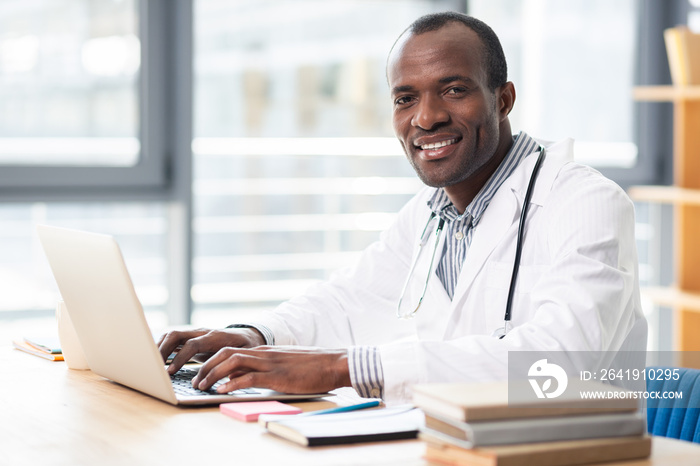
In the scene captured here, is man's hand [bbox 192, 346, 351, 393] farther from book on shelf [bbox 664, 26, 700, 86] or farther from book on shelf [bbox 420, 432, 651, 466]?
book on shelf [bbox 664, 26, 700, 86]

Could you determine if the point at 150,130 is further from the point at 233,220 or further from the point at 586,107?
the point at 586,107


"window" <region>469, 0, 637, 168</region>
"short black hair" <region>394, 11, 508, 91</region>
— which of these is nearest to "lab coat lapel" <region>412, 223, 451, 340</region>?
"short black hair" <region>394, 11, 508, 91</region>

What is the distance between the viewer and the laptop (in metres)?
1.18

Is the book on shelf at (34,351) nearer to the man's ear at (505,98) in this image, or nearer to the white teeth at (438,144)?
the white teeth at (438,144)

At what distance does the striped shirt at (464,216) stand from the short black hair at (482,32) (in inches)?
5.0

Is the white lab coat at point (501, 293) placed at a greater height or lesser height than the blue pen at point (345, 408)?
greater

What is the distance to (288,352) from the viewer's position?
4.18ft

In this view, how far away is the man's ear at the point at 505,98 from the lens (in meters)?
1.73

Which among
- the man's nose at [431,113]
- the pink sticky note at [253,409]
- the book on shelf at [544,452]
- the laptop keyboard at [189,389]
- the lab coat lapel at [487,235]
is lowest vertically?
the laptop keyboard at [189,389]

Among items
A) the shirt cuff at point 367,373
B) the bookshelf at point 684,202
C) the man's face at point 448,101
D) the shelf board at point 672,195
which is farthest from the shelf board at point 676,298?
the shirt cuff at point 367,373

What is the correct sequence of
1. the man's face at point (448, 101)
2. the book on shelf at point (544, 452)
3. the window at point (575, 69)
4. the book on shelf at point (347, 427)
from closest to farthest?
the book on shelf at point (544, 452), the book on shelf at point (347, 427), the man's face at point (448, 101), the window at point (575, 69)

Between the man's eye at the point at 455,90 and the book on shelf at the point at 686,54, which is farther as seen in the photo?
the book on shelf at the point at 686,54

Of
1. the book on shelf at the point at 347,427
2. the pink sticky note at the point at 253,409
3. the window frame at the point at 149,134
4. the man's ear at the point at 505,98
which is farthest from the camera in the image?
the window frame at the point at 149,134


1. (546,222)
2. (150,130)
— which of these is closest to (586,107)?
(150,130)
